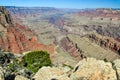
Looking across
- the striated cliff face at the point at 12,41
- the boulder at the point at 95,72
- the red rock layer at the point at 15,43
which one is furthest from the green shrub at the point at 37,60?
the red rock layer at the point at 15,43

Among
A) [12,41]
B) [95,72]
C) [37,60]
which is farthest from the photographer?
[12,41]

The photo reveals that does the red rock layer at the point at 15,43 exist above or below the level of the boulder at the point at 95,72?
below

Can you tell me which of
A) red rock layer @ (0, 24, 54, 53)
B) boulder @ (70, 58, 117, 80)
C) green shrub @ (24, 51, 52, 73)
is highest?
boulder @ (70, 58, 117, 80)

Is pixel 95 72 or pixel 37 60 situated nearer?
pixel 95 72

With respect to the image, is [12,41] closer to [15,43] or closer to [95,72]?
[15,43]

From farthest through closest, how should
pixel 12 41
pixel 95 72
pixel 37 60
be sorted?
pixel 12 41 < pixel 37 60 < pixel 95 72

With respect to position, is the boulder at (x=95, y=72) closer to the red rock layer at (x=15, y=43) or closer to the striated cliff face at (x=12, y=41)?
the striated cliff face at (x=12, y=41)

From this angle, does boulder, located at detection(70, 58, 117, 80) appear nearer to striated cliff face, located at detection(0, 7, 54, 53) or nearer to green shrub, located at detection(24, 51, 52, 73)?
green shrub, located at detection(24, 51, 52, 73)

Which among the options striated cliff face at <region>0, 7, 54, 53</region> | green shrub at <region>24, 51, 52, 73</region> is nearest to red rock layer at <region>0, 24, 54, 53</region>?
striated cliff face at <region>0, 7, 54, 53</region>

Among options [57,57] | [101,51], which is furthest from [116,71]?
[101,51]

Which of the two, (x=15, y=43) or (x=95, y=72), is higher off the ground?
(x=95, y=72)

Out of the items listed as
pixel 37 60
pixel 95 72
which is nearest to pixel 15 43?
pixel 37 60
